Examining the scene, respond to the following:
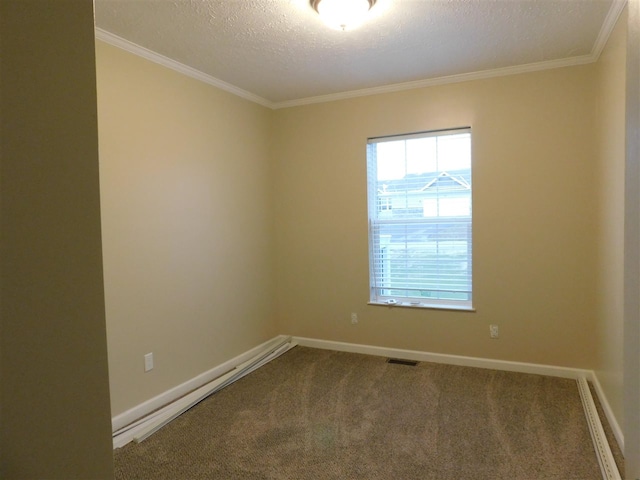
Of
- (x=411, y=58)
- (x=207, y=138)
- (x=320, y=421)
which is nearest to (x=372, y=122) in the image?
(x=411, y=58)

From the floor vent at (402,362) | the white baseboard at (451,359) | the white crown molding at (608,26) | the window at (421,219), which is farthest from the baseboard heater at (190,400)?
the white crown molding at (608,26)

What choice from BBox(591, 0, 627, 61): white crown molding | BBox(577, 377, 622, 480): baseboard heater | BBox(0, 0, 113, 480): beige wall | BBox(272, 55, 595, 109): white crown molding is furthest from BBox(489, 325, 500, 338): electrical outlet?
BBox(0, 0, 113, 480): beige wall

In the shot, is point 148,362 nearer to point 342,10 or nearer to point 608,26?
point 342,10

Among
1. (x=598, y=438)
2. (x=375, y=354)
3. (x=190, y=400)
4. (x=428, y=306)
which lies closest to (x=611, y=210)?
(x=598, y=438)

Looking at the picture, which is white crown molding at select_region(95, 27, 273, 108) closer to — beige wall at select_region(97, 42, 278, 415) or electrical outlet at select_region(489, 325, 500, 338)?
beige wall at select_region(97, 42, 278, 415)

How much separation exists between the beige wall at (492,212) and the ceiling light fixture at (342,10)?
5.01ft

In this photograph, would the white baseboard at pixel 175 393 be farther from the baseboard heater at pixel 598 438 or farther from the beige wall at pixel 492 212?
the baseboard heater at pixel 598 438

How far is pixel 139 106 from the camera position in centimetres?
283

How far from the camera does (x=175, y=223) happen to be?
3.13 meters

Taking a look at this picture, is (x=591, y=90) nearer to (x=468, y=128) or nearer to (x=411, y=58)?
(x=468, y=128)

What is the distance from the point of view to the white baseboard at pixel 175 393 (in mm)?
2718

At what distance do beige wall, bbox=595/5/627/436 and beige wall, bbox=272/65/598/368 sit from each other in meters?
0.20

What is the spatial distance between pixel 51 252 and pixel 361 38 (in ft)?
8.46

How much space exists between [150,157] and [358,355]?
8.44ft
